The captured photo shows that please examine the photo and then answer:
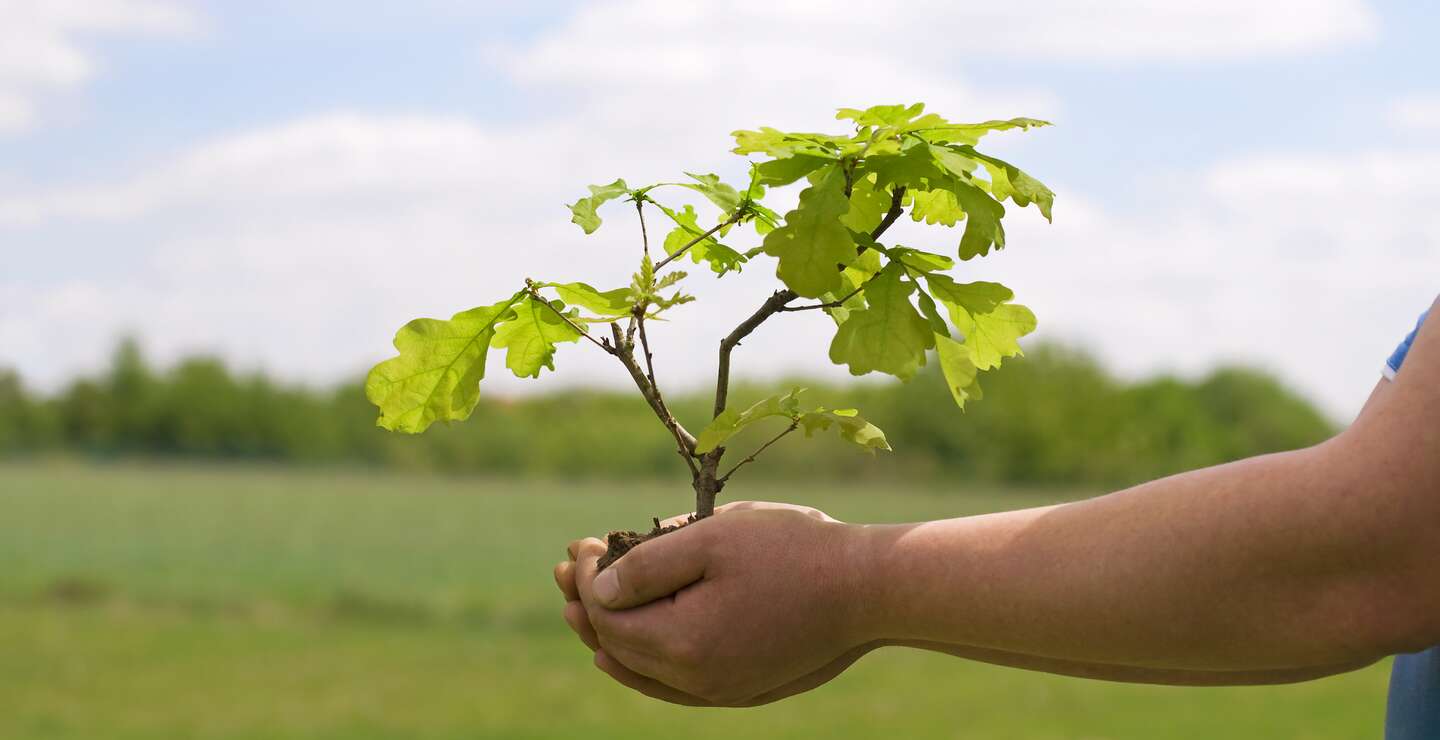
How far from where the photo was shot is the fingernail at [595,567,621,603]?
167 cm

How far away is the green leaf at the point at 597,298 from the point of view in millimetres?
1762

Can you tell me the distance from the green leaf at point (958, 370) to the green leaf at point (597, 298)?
0.48 metres

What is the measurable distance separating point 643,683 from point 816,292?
646 mm

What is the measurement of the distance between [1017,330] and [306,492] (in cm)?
2545

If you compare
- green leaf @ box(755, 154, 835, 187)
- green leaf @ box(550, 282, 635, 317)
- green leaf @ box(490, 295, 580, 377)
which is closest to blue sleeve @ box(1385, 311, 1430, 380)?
green leaf @ box(755, 154, 835, 187)

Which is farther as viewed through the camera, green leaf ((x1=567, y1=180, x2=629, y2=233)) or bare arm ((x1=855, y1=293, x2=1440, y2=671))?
green leaf ((x1=567, y1=180, x2=629, y2=233))

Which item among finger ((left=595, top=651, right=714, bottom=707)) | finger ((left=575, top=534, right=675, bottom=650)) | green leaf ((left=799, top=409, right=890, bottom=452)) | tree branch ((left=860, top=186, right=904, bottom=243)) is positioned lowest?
finger ((left=595, top=651, right=714, bottom=707))

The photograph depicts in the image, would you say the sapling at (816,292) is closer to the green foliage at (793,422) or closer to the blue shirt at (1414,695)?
the green foliage at (793,422)

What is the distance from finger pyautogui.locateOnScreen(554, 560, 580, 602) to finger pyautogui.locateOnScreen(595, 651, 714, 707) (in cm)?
11

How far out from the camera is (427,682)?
10758mm

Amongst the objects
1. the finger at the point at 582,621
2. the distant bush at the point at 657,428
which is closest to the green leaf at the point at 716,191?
the finger at the point at 582,621

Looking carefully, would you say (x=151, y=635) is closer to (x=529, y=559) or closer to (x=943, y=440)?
(x=529, y=559)

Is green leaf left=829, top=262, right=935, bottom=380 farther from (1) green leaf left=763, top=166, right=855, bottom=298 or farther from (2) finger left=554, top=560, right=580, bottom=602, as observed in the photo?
(2) finger left=554, top=560, right=580, bottom=602

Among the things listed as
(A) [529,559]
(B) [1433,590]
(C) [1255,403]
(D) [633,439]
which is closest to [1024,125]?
(B) [1433,590]
